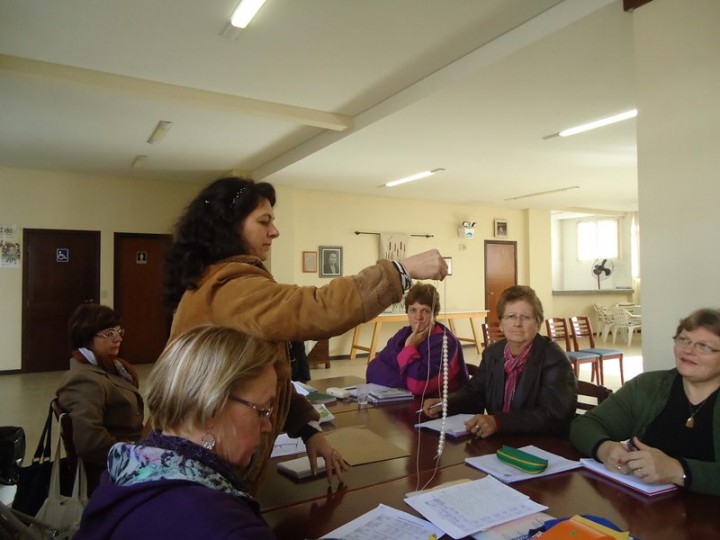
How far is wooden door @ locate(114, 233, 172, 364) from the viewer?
720cm

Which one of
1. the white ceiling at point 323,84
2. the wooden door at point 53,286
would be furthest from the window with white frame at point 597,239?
the wooden door at point 53,286

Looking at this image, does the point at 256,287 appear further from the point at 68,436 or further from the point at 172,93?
the point at 172,93

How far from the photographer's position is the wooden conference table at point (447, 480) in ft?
3.84

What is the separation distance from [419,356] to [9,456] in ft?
6.25

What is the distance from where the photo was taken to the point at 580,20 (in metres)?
2.77

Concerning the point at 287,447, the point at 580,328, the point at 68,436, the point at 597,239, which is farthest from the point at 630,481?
the point at 597,239

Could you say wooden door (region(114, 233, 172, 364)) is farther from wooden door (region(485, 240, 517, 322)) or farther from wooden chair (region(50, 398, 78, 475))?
wooden door (region(485, 240, 517, 322))

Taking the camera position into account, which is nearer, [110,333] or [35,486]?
[35,486]

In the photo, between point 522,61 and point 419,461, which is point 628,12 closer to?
point 522,61

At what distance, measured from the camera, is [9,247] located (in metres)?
6.52

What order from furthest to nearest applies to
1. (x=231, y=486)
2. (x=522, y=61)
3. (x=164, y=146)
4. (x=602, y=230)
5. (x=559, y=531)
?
(x=602, y=230)
(x=164, y=146)
(x=522, y=61)
(x=559, y=531)
(x=231, y=486)

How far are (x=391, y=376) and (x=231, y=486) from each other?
1.96 m

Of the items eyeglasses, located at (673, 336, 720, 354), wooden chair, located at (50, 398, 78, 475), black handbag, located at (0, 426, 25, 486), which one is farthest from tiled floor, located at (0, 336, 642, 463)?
eyeglasses, located at (673, 336, 720, 354)

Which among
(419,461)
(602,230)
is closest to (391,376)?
(419,461)
